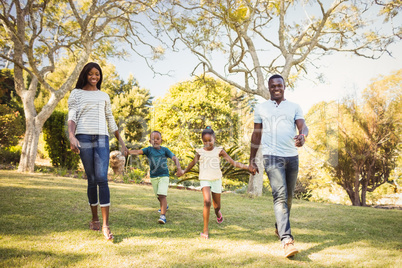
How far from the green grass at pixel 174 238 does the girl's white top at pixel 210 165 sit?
2.52 ft

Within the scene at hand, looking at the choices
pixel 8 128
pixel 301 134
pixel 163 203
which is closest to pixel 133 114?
pixel 8 128

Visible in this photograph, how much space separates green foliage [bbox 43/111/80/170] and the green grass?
7454 millimetres

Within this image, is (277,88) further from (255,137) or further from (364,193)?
(364,193)

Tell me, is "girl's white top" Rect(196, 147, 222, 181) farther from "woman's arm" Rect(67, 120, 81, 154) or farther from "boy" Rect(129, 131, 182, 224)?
"woman's arm" Rect(67, 120, 81, 154)

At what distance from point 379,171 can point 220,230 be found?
854 centimetres

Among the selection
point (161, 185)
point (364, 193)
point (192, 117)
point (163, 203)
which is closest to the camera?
point (163, 203)

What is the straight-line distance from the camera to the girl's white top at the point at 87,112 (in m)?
3.24

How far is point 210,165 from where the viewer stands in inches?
153

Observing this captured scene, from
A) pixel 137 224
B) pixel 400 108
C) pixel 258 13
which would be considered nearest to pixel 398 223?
pixel 137 224

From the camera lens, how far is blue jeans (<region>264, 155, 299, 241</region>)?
3.04m

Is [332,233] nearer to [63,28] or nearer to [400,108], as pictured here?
[400,108]

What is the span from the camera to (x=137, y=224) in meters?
3.83

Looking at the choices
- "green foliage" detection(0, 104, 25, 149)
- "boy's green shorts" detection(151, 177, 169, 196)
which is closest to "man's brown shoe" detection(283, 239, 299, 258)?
"boy's green shorts" detection(151, 177, 169, 196)

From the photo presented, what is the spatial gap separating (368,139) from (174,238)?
8876mm
